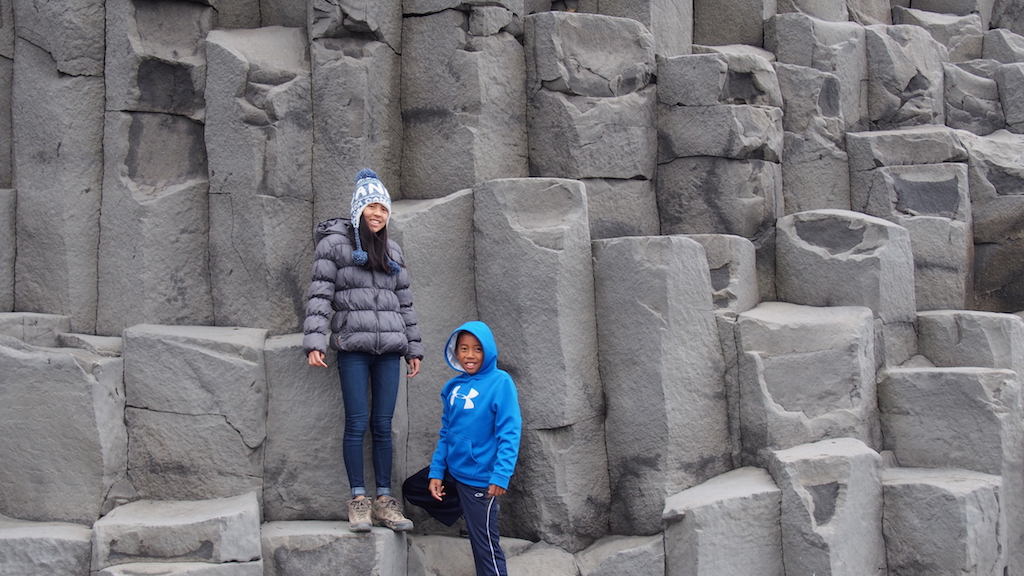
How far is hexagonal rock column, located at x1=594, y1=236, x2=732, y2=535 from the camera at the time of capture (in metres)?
4.98

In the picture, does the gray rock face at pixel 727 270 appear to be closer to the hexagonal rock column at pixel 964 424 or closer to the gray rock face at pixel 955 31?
the hexagonal rock column at pixel 964 424

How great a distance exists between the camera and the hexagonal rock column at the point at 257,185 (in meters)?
5.26

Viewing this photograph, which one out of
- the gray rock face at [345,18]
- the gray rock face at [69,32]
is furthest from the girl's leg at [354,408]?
the gray rock face at [69,32]

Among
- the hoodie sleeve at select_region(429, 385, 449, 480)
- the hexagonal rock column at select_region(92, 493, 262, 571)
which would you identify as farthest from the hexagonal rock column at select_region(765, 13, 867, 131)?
the hexagonal rock column at select_region(92, 493, 262, 571)

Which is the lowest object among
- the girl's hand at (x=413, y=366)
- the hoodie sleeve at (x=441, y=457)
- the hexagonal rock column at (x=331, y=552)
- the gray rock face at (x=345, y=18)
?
the hexagonal rock column at (x=331, y=552)

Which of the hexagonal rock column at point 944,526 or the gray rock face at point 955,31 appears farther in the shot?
the gray rock face at point 955,31

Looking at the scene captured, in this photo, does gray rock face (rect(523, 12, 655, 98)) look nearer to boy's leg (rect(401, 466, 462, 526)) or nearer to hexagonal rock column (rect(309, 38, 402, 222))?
hexagonal rock column (rect(309, 38, 402, 222))

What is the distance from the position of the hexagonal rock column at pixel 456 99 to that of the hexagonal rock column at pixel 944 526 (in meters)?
3.02

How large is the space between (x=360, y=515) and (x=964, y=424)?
3388 millimetres

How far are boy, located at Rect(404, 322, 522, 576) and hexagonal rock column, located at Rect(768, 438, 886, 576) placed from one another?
1498mm

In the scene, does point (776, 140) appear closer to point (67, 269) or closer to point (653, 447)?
point (653, 447)

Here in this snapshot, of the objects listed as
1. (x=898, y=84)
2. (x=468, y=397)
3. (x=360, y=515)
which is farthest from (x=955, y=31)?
(x=360, y=515)

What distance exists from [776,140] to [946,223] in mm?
1275

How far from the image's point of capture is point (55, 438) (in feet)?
15.5
